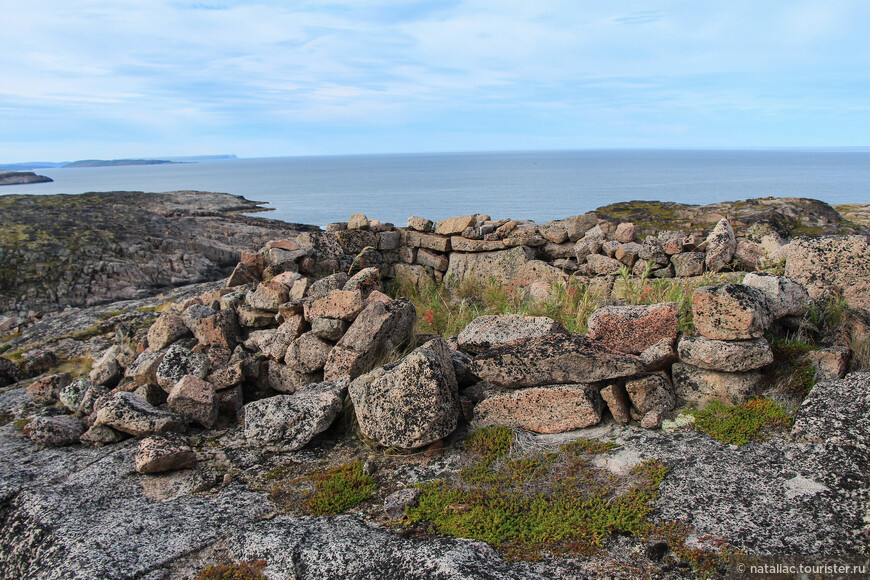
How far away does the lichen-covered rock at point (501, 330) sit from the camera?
5902mm

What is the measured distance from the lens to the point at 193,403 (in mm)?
5973

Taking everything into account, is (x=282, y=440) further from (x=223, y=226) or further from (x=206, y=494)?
(x=223, y=226)

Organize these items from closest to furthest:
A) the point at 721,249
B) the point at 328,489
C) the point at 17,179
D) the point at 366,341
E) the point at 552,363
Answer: the point at 328,489
the point at 552,363
the point at 366,341
the point at 721,249
the point at 17,179

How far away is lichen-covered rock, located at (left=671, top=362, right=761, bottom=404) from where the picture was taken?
4.97 m

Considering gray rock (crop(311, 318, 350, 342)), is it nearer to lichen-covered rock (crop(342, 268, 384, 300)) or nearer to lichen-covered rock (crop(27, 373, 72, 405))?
lichen-covered rock (crop(342, 268, 384, 300))

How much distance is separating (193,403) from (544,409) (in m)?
3.77

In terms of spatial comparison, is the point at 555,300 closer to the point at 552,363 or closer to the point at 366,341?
the point at 552,363

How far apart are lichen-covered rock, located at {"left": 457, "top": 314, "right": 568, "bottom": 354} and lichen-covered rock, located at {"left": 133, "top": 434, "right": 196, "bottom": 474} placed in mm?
3034

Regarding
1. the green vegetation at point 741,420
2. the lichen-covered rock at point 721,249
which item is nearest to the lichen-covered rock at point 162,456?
the green vegetation at point 741,420

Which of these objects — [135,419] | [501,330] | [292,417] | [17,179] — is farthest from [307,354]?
[17,179]

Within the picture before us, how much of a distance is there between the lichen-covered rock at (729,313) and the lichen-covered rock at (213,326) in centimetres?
562

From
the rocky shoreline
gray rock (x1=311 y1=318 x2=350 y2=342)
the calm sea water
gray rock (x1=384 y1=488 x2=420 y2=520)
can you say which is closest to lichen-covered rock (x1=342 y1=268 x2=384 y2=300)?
the rocky shoreline

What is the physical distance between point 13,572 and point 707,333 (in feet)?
19.5

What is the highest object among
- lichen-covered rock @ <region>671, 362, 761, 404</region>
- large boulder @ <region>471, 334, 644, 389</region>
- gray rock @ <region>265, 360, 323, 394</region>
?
large boulder @ <region>471, 334, 644, 389</region>
